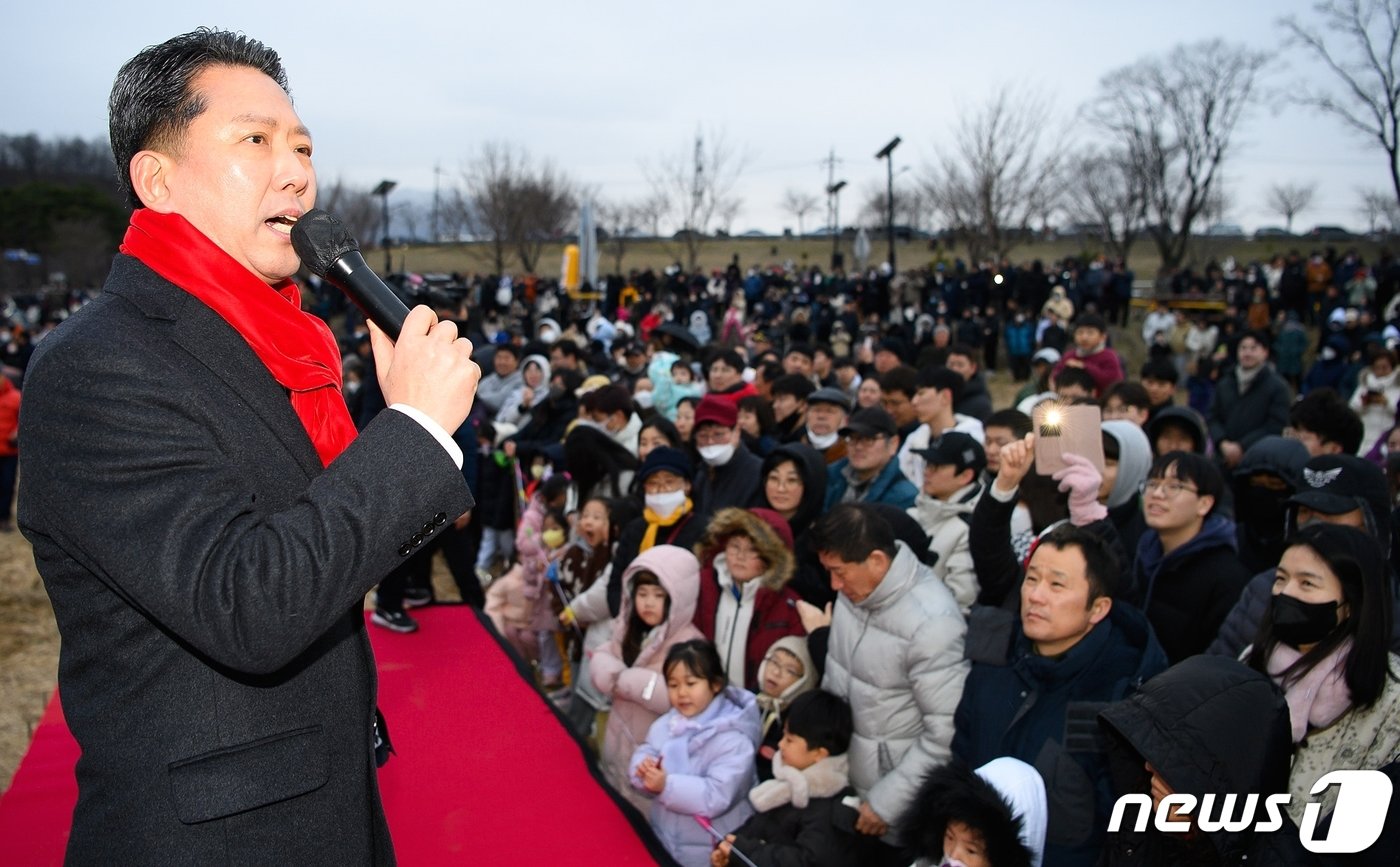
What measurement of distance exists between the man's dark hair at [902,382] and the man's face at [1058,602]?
3.40 meters

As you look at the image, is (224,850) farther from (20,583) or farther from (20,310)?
(20,310)

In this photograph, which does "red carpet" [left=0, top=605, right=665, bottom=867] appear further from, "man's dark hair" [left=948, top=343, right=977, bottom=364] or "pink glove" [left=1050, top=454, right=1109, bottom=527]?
"man's dark hair" [left=948, top=343, right=977, bottom=364]

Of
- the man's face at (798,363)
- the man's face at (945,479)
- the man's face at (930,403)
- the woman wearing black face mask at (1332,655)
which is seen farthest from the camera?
the man's face at (798,363)

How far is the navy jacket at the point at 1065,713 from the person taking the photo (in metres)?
2.81

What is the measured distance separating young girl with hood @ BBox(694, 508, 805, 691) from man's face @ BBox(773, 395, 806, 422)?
9.43 ft

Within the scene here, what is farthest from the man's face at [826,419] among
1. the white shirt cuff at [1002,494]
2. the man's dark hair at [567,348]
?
the man's dark hair at [567,348]

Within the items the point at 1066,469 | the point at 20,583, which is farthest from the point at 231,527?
the point at 20,583

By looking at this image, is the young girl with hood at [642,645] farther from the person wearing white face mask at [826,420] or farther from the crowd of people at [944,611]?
the person wearing white face mask at [826,420]

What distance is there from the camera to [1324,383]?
1127 centimetres

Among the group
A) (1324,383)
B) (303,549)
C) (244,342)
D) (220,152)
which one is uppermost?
(220,152)

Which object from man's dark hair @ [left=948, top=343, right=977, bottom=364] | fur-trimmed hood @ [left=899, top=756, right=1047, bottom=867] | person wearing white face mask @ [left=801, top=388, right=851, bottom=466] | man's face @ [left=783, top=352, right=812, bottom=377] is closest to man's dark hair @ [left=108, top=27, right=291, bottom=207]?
fur-trimmed hood @ [left=899, top=756, right=1047, bottom=867]

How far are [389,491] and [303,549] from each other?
12 centimetres

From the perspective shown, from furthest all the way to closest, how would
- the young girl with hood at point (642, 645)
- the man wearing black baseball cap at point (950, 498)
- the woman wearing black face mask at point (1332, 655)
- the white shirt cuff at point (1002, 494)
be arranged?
the man wearing black baseball cap at point (950, 498) → the young girl with hood at point (642, 645) → the white shirt cuff at point (1002, 494) → the woman wearing black face mask at point (1332, 655)

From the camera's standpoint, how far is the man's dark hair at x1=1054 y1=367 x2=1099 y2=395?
6.55 meters
